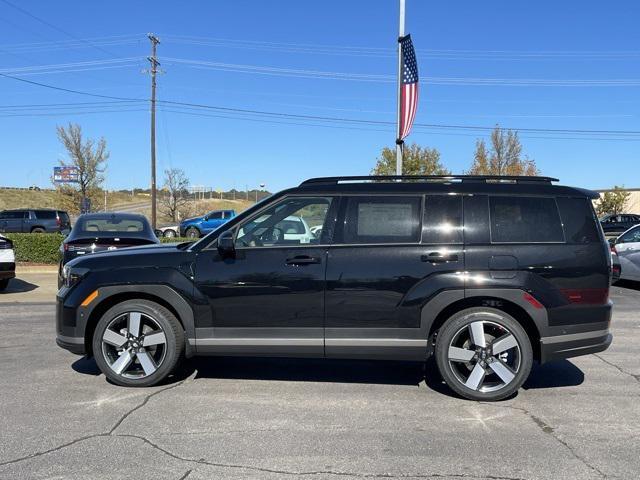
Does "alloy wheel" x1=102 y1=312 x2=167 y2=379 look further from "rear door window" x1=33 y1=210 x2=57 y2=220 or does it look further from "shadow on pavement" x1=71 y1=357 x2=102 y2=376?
"rear door window" x1=33 y1=210 x2=57 y2=220

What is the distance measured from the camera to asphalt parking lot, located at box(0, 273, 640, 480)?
3.66 meters

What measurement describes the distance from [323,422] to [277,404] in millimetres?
589

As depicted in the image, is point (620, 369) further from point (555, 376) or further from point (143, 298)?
point (143, 298)

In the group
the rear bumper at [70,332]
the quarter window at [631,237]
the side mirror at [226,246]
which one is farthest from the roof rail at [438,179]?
the quarter window at [631,237]

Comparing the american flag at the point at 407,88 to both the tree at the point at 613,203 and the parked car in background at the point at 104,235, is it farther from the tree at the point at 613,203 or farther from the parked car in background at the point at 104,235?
the tree at the point at 613,203

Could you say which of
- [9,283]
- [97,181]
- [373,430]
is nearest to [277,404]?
[373,430]

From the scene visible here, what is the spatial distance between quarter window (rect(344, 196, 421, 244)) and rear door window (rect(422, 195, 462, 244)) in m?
0.08

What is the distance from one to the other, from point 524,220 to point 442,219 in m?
0.71

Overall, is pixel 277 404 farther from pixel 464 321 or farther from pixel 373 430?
pixel 464 321

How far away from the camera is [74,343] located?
17.2 feet

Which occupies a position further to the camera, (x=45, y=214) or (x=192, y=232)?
(x=192, y=232)

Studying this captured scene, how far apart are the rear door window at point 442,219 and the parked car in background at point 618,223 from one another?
3122 centimetres

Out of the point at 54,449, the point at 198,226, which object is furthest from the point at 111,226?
the point at 198,226

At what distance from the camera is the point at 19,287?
1286 centimetres
